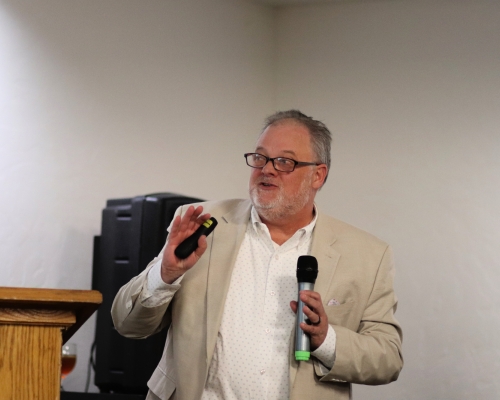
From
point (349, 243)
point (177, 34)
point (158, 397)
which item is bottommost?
point (158, 397)

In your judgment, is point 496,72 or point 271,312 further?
point 496,72

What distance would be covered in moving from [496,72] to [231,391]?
2984 mm

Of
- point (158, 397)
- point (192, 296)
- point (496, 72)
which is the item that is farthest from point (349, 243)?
point (496, 72)

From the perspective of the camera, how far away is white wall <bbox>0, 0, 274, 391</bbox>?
3715 millimetres

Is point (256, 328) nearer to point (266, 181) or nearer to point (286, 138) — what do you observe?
point (266, 181)

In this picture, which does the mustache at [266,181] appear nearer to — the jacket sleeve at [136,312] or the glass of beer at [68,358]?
the jacket sleeve at [136,312]

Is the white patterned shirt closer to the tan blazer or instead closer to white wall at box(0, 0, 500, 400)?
the tan blazer

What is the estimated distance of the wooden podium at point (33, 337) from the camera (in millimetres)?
1254

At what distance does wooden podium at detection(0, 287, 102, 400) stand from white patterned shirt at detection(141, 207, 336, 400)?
2.60 feet

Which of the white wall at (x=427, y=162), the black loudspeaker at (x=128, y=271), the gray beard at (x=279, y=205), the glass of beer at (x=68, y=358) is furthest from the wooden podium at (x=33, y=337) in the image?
the white wall at (x=427, y=162)

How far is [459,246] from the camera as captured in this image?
4.30 meters

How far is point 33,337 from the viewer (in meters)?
1.29

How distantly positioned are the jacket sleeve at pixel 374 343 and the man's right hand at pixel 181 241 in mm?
497

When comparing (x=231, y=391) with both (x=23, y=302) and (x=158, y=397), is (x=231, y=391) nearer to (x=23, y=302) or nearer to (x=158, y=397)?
(x=158, y=397)
